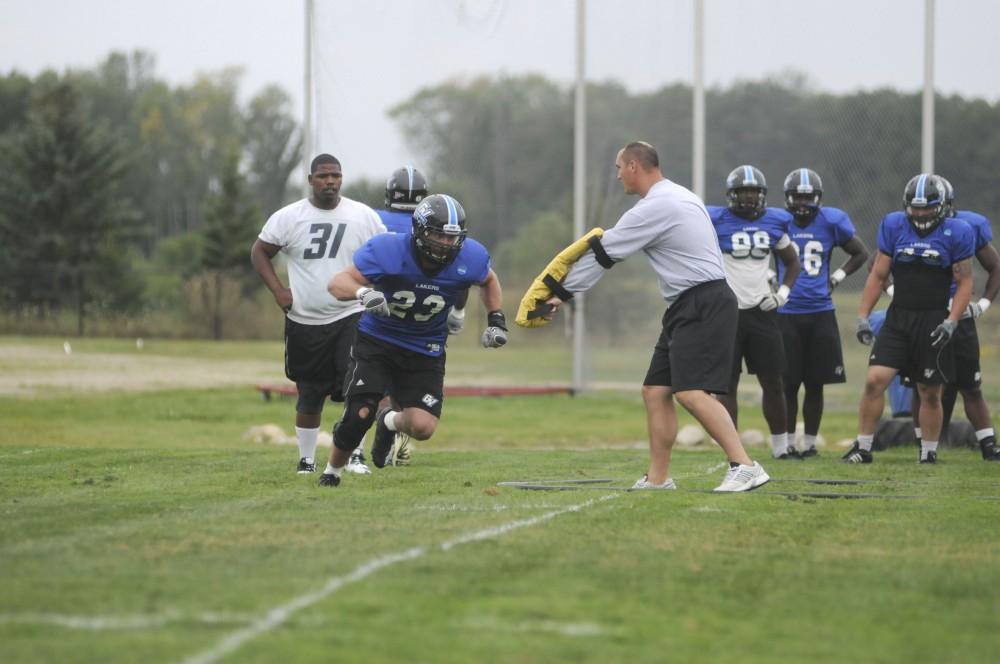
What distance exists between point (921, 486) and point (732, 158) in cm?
1112

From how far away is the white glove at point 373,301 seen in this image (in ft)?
26.5

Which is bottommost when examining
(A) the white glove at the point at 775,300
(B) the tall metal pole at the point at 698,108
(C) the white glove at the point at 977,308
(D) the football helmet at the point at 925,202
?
(C) the white glove at the point at 977,308

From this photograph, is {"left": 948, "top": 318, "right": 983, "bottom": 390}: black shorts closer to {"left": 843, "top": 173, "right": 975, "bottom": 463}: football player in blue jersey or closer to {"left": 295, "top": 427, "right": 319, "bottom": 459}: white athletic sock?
{"left": 843, "top": 173, "right": 975, "bottom": 463}: football player in blue jersey

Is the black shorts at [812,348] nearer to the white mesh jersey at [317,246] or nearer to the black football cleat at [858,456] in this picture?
the black football cleat at [858,456]

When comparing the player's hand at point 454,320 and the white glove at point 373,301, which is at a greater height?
the white glove at point 373,301

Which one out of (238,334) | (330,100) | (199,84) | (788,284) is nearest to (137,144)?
→ (199,84)

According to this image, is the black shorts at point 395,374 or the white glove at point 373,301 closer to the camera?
the white glove at point 373,301

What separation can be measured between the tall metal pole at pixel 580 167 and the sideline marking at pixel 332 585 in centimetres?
1348

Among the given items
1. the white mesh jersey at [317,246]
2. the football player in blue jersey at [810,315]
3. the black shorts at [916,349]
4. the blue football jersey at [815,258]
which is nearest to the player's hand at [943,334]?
the black shorts at [916,349]

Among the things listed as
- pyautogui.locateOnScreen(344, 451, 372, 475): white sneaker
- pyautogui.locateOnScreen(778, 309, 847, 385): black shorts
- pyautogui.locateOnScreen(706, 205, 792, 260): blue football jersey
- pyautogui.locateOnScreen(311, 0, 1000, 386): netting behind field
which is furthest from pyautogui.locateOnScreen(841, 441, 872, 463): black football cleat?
pyautogui.locateOnScreen(311, 0, 1000, 386): netting behind field

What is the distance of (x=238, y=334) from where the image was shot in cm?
4212

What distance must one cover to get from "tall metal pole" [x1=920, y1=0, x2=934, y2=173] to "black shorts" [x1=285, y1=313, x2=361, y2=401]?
10427mm

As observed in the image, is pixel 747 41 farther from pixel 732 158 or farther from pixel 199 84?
pixel 199 84

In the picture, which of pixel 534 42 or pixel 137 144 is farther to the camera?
pixel 137 144
